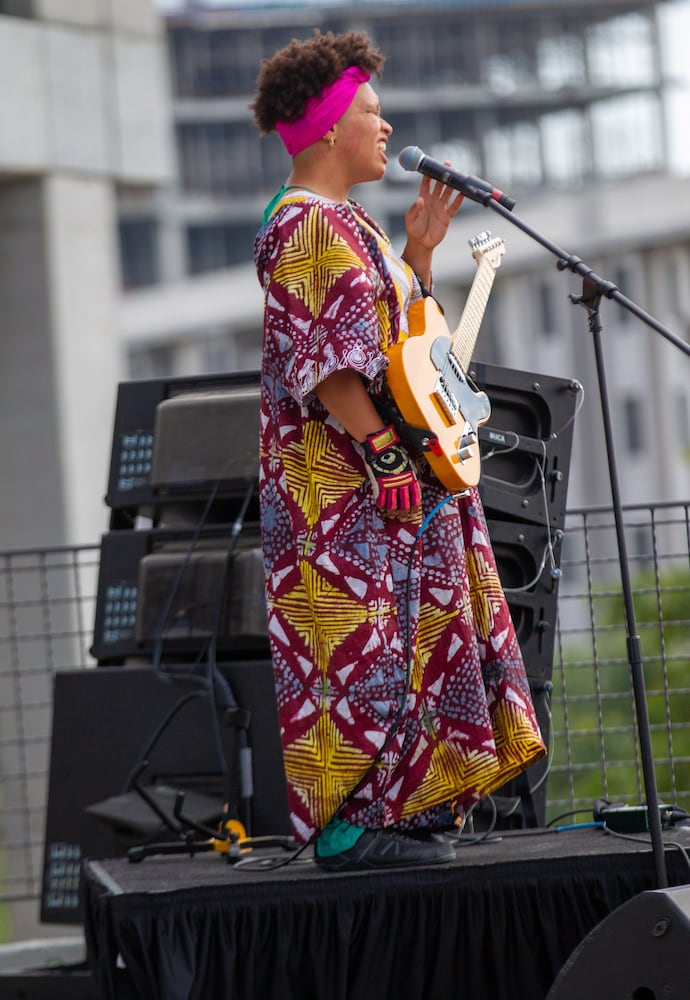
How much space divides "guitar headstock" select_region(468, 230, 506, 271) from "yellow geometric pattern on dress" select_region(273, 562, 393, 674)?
0.65 m

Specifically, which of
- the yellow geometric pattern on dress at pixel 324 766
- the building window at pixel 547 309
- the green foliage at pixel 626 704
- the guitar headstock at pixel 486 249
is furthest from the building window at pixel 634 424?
the yellow geometric pattern on dress at pixel 324 766

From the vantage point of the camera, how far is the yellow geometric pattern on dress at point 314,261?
7.74 ft

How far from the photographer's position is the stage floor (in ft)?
7.66

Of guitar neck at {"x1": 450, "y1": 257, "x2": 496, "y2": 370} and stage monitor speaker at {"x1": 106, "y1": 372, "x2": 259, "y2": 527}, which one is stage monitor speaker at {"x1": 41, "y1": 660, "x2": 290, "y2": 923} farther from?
guitar neck at {"x1": 450, "y1": 257, "x2": 496, "y2": 370}

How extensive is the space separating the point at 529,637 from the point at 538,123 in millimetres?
53010

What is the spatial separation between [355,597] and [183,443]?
40.1 inches

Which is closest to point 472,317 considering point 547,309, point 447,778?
point 447,778

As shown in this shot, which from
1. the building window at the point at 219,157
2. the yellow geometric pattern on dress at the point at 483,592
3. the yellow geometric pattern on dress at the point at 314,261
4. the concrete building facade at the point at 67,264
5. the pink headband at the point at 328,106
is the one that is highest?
the building window at the point at 219,157

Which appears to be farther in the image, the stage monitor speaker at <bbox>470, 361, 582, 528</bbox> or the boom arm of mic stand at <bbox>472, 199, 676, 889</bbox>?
the stage monitor speaker at <bbox>470, 361, 582, 528</bbox>

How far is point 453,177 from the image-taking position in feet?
7.88

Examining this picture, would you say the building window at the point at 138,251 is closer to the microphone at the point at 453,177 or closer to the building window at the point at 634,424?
the building window at the point at 634,424

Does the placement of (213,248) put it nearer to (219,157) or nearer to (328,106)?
(219,157)

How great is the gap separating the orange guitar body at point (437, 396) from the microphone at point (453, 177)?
0.20 meters

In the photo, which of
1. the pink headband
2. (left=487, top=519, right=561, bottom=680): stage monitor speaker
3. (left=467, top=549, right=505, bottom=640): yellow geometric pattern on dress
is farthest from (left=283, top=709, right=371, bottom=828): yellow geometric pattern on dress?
the pink headband
